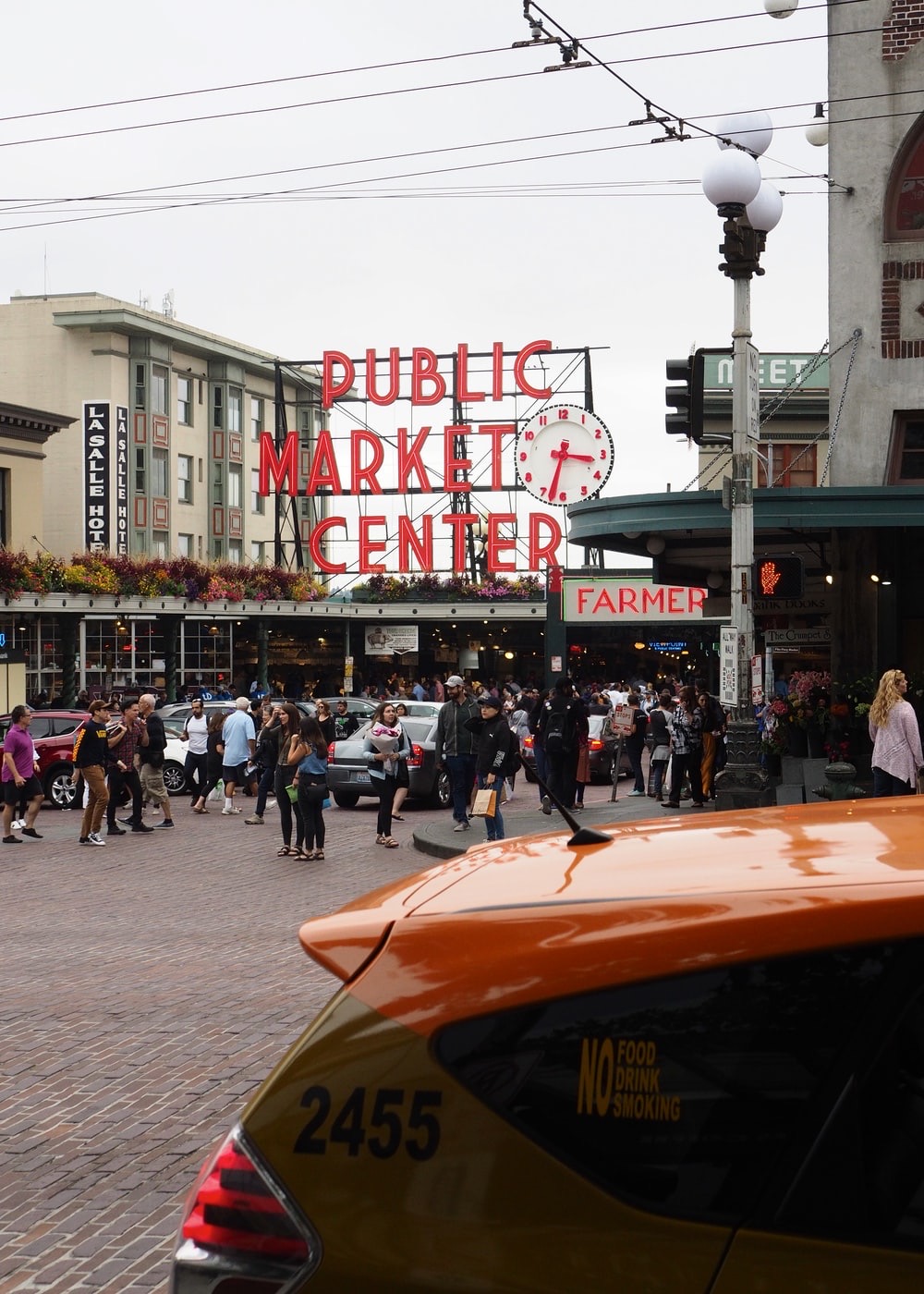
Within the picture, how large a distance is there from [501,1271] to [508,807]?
22369mm

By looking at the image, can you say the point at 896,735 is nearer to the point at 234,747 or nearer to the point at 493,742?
the point at 493,742

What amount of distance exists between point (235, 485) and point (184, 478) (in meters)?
3.66

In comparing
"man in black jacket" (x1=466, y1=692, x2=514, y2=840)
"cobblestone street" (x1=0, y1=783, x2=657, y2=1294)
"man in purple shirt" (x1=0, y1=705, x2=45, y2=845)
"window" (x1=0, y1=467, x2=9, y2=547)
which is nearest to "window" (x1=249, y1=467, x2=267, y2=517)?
"window" (x1=0, y1=467, x2=9, y2=547)

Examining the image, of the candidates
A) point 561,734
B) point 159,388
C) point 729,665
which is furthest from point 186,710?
point 159,388

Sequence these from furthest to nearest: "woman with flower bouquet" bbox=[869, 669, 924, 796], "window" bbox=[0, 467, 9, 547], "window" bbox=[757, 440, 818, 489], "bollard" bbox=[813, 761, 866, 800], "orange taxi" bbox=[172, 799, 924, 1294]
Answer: "window" bbox=[0, 467, 9, 547], "window" bbox=[757, 440, 818, 489], "woman with flower bouquet" bbox=[869, 669, 924, 796], "bollard" bbox=[813, 761, 866, 800], "orange taxi" bbox=[172, 799, 924, 1294]

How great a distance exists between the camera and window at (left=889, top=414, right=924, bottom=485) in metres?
20.2

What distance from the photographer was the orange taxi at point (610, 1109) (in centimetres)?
205

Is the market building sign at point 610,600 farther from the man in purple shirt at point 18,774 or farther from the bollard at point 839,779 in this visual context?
the bollard at point 839,779

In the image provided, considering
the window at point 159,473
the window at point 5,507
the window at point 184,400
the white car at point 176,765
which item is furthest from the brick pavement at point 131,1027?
the window at point 184,400

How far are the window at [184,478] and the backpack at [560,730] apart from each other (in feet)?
154

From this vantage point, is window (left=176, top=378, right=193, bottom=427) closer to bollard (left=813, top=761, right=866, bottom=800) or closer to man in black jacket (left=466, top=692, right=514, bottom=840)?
man in black jacket (left=466, top=692, right=514, bottom=840)

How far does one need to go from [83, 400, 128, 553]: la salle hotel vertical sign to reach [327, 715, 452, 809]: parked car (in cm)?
2861

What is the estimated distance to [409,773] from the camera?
78.9 feet

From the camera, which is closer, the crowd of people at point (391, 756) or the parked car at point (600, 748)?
the crowd of people at point (391, 756)
